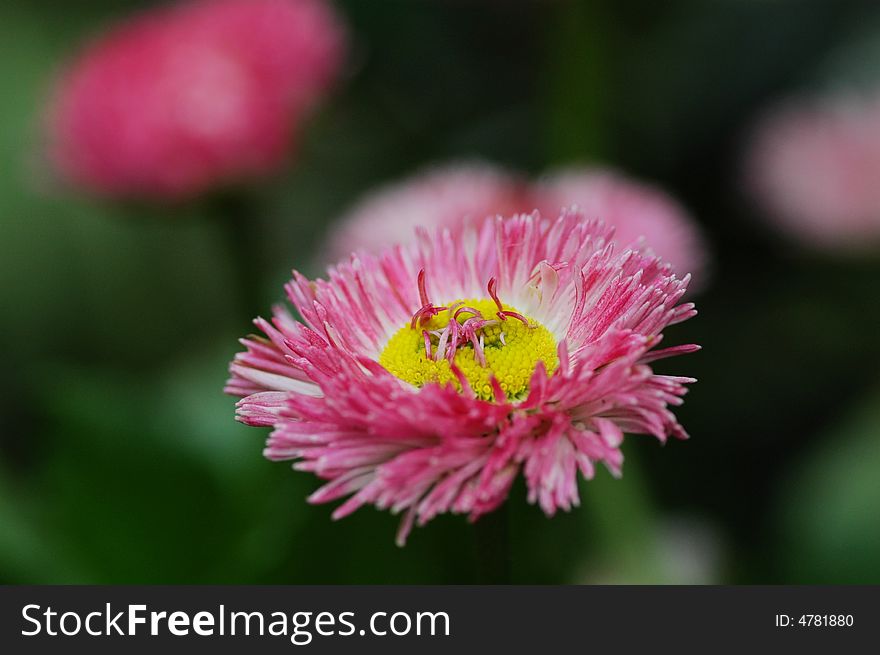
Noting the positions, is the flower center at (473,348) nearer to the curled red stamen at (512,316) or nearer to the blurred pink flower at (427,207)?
the curled red stamen at (512,316)

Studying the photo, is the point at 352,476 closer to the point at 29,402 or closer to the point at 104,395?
the point at 104,395

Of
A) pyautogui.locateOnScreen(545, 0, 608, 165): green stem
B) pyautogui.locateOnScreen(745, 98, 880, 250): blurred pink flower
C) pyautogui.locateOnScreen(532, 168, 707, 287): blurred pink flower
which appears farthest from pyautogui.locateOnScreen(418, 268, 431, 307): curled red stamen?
pyautogui.locateOnScreen(745, 98, 880, 250): blurred pink flower

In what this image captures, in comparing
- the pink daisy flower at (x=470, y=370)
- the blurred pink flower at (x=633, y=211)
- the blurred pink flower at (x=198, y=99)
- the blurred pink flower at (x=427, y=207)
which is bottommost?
the pink daisy flower at (x=470, y=370)

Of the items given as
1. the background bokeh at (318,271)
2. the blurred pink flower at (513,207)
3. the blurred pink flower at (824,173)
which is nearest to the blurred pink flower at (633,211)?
the blurred pink flower at (513,207)

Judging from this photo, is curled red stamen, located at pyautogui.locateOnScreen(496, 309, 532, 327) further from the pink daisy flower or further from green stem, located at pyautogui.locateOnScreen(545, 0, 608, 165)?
green stem, located at pyautogui.locateOnScreen(545, 0, 608, 165)

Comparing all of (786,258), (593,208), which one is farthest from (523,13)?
(593,208)

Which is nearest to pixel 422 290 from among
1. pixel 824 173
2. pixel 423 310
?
pixel 423 310

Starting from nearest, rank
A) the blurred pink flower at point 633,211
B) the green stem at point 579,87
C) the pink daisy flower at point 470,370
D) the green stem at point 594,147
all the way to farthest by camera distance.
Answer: the pink daisy flower at point 470,370
the blurred pink flower at point 633,211
the green stem at point 594,147
the green stem at point 579,87
